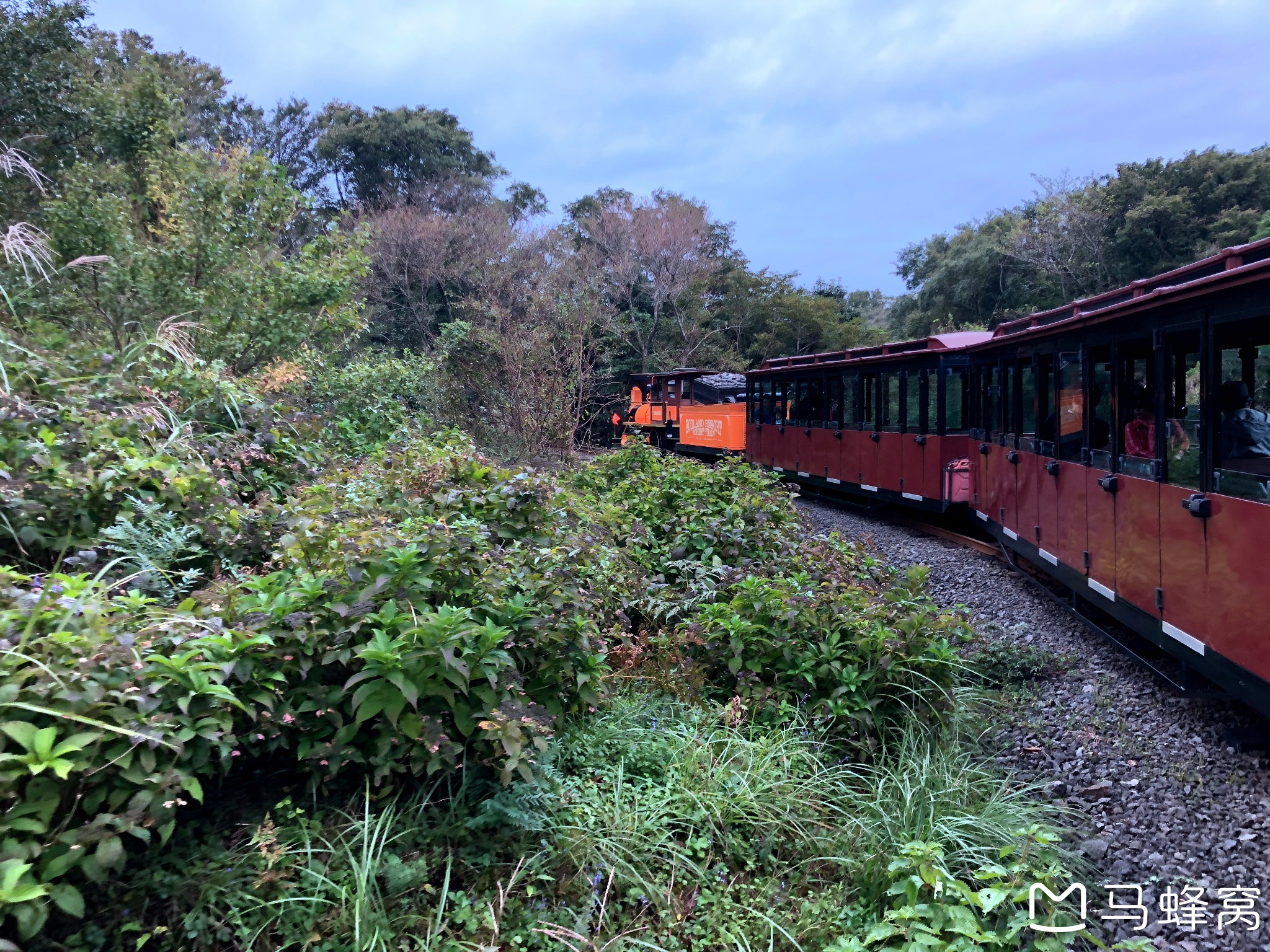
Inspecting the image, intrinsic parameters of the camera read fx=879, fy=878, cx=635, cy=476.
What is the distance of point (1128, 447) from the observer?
5.82 metres

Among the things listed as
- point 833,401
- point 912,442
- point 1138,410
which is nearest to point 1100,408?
point 1138,410

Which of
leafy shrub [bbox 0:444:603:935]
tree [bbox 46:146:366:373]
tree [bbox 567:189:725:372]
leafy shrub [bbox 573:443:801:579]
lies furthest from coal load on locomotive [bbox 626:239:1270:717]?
tree [bbox 567:189:725:372]

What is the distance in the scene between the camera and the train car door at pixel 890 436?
40.4 ft

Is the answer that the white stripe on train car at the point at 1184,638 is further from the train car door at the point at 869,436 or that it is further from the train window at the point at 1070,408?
the train car door at the point at 869,436

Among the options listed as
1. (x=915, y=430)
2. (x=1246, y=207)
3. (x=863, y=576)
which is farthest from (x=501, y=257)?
(x=863, y=576)

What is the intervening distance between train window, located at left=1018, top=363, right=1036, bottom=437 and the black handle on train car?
3.50m

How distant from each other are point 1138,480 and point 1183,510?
0.72m

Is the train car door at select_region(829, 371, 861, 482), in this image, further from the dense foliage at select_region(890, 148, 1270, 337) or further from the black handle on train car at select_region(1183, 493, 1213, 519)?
the dense foliage at select_region(890, 148, 1270, 337)

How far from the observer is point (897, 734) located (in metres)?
4.58

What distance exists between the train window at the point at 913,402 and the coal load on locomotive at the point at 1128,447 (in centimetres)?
3

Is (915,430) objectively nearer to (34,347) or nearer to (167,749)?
(34,347)

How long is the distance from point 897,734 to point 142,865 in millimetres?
3473

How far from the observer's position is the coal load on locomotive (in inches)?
170

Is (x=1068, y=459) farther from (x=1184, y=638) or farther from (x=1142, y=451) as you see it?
(x=1184, y=638)
